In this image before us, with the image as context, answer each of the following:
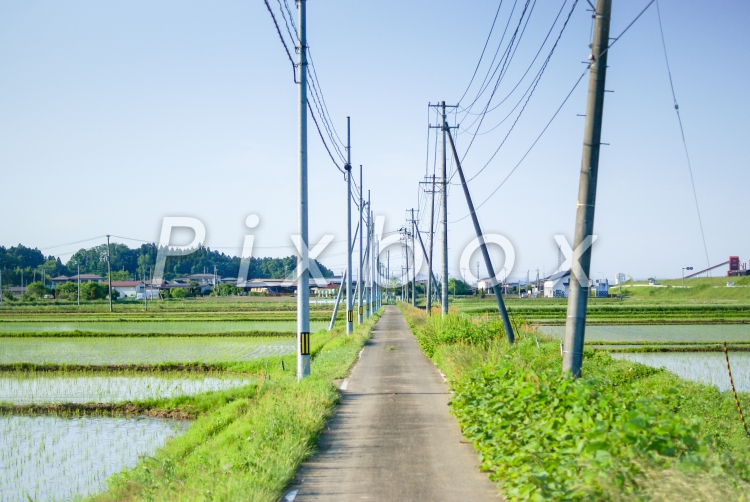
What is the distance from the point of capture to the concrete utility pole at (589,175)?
345 inches

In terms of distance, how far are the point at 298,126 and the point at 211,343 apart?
743 inches

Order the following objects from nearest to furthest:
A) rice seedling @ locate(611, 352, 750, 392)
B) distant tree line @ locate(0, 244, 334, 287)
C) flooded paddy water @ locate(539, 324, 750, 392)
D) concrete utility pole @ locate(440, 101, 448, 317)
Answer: rice seedling @ locate(611, 352, 750, 392) → flooded paddy water @ locate(539, 324, 750, 392) → concrete utility pole @ locate(440, 101, 448, 317) → distant tree line @ locate(0, 244, 334, 287)

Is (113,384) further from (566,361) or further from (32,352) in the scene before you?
(566,361)

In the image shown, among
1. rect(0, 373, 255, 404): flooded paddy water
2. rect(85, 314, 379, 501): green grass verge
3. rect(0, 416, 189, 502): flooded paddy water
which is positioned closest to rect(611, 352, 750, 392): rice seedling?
rect(85, 314, 379, 501): green grass verge

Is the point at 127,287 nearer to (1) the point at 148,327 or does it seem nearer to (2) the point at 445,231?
(1) the point at 148,327

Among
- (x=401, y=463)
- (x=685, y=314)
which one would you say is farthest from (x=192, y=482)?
(x=685, y=314)

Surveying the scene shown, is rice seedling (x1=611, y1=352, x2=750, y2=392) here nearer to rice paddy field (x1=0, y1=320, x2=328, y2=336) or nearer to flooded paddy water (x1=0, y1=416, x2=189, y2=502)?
flooded paddy water (x1=0, y1=416, x2=189, y2=502)

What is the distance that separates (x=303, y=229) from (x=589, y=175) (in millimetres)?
7627

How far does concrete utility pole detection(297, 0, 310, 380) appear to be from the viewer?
586 inches

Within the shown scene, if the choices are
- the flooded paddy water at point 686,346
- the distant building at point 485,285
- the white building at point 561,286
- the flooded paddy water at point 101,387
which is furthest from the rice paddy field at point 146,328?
the distant building at point 485,285

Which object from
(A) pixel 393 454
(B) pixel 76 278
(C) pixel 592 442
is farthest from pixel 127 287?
(C) pixel 592 442

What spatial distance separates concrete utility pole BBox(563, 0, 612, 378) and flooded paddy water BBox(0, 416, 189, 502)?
256 inches

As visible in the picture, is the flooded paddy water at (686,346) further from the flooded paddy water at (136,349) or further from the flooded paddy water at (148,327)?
the flooded paddy water at (148,327)

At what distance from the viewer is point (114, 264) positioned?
454ft
